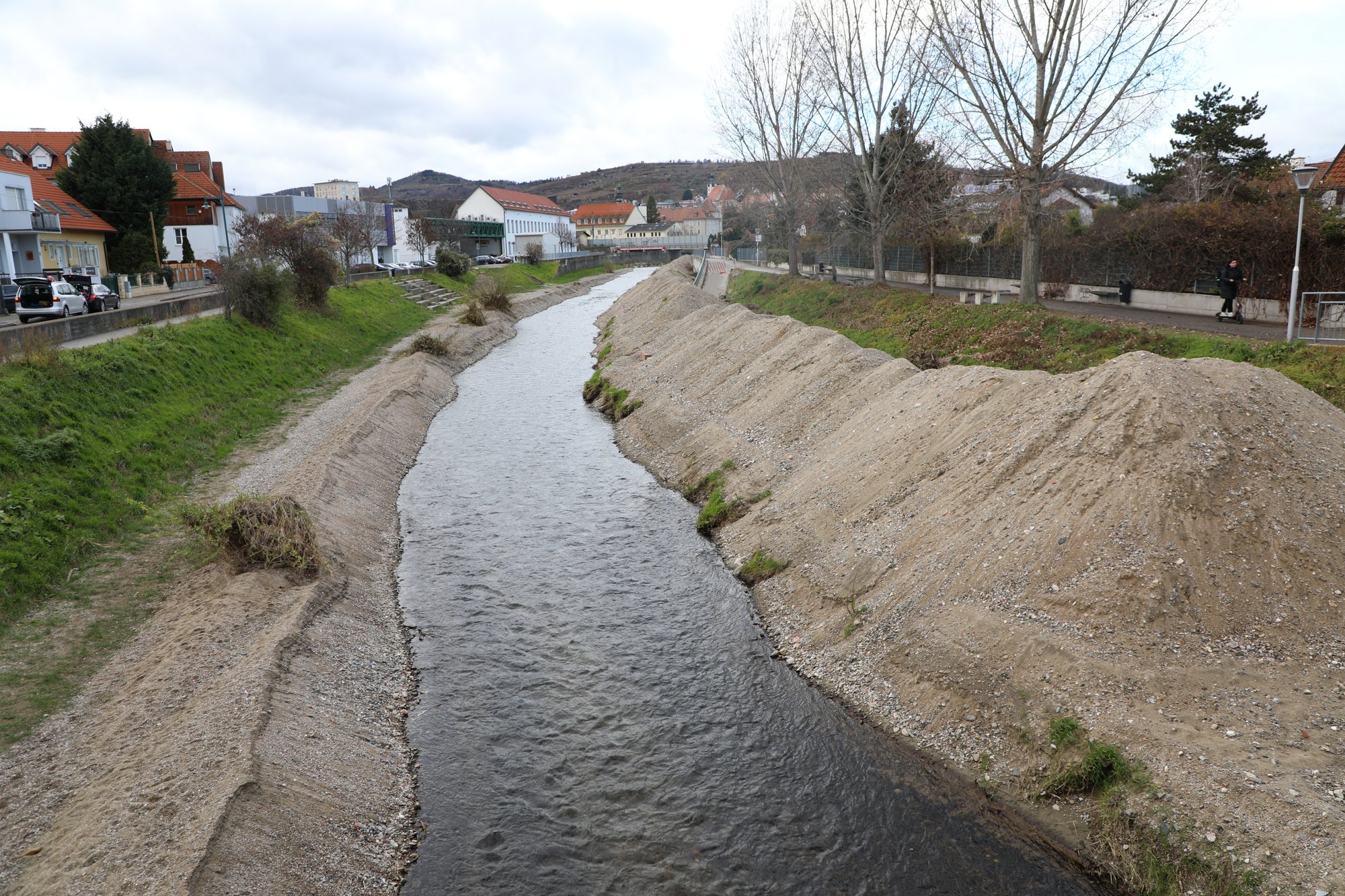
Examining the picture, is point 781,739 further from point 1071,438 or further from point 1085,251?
point 1085,251

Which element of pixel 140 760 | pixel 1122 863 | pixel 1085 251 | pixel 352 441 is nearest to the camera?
pixel 1122 863

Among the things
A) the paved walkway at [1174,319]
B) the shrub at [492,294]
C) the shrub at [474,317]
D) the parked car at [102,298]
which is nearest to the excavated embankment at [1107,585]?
the paved walkway at [1174,319]

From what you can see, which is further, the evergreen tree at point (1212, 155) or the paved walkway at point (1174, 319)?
the evergreen tree at point (1212, 155)

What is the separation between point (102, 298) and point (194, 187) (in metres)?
38.7

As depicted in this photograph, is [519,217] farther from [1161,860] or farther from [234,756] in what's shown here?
[1161,860]

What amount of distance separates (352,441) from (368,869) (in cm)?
1728

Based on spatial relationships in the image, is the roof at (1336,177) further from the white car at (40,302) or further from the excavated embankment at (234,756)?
the white car at (40,302)

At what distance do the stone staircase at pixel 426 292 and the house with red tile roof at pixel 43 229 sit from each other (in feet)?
68.4

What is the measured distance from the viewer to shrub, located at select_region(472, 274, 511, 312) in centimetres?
6556

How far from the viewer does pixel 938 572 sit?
14.0 m

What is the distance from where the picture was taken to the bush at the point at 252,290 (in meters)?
37.6

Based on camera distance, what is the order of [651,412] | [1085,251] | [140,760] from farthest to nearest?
[1085,251] < [651,412] < [140,760]

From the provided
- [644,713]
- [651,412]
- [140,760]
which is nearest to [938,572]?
[644,713]

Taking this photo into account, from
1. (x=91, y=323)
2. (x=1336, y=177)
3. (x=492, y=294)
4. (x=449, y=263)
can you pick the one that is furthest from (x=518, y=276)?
(x=1336, y=177)
